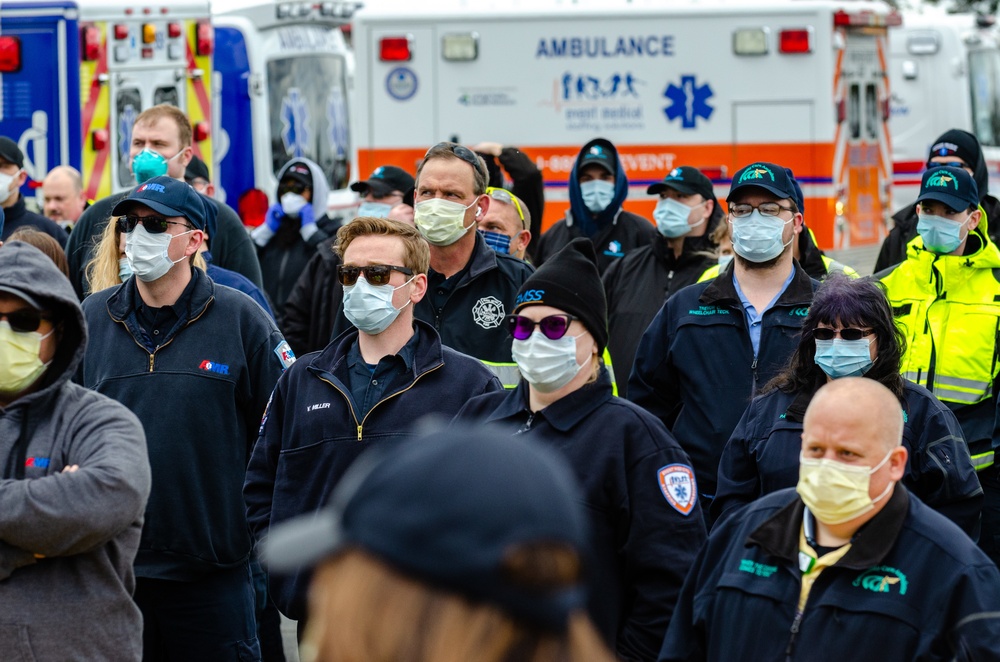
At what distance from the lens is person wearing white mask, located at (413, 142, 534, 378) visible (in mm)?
5883

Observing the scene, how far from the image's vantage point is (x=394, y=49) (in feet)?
41.6

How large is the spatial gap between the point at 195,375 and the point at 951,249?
3194 mm

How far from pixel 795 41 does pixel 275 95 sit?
429cm

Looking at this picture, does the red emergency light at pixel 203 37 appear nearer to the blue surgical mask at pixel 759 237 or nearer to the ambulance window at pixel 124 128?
the ambulance window at pixel 124 128

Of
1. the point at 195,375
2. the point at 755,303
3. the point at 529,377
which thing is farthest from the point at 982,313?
the point at 195,375

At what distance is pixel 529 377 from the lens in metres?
4.35

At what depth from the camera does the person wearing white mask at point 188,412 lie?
5246mm

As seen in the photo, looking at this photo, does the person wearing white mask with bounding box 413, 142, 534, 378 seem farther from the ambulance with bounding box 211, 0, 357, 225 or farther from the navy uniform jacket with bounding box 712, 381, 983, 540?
the ambulance with bounding box 211, 0, 357, 225

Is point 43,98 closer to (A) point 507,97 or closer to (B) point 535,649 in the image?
(A) point 507,97

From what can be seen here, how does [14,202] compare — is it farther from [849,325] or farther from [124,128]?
[849,325]

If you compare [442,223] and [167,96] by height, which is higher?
[167,96]

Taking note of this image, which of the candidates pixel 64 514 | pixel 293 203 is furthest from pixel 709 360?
pixel 293 203

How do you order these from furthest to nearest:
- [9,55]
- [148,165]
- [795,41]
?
1. [795,41]
2. [9,55]
3. [148,165]

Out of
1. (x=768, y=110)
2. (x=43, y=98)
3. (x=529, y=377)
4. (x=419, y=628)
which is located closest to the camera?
(x=419, y=628)
